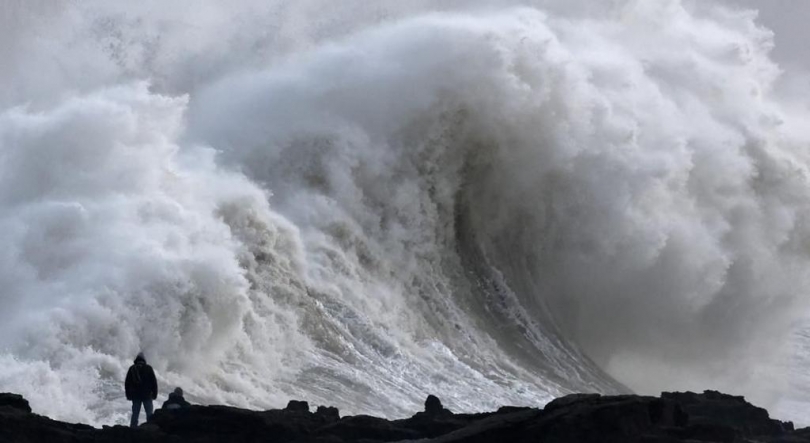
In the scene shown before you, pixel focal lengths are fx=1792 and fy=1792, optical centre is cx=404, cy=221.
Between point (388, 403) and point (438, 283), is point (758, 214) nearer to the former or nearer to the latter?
point (438, 283)

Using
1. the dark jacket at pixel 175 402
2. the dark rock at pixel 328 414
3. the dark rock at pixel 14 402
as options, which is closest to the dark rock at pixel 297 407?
the dark rock at pixel 328 414

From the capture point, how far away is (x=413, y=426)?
14.2m

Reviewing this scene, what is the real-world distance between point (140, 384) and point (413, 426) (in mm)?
2313

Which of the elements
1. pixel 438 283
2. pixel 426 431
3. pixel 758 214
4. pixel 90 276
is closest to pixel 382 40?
pixel 438 283

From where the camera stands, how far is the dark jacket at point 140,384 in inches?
577

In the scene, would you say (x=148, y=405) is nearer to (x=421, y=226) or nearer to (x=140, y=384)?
(x=140, y=384)

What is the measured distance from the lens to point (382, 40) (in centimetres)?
2869

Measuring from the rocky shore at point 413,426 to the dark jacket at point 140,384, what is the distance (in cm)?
111

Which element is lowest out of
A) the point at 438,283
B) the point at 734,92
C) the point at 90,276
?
the point at 90,276

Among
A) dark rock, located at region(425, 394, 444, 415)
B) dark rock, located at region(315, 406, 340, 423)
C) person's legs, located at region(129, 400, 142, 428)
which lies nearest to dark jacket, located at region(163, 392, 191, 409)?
person's legs, located at region(129, 400, 142, 428)

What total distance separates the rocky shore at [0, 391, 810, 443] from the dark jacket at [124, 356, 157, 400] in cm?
111

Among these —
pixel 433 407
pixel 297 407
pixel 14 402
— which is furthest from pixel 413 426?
pixel 14 402

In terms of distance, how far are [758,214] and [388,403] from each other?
39.7 ft

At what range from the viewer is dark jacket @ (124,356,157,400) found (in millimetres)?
14664
